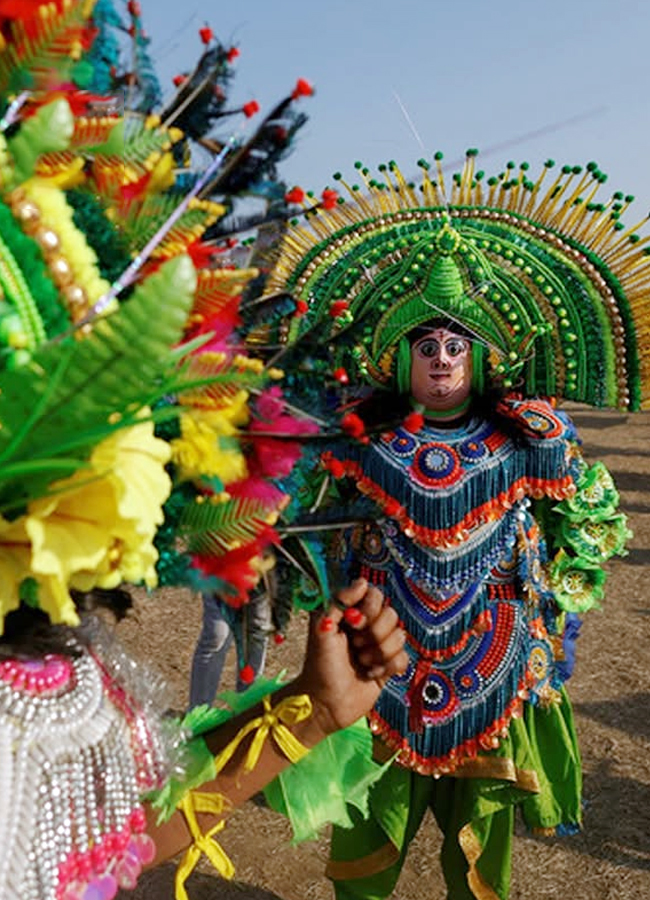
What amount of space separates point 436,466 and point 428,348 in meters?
0.33

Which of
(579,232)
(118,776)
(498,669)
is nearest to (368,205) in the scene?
(579,232)

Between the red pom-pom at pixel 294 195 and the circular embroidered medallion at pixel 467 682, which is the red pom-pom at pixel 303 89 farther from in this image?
the circular embroidered medallion at pixel 467 682

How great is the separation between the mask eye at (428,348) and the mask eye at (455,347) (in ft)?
0.09

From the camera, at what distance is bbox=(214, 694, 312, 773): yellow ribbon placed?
1.53 m

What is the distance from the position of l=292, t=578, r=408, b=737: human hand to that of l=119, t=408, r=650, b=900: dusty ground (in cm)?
26

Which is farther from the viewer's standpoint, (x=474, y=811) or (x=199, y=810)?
(x=474, y=811)

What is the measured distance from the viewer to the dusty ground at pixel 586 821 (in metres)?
3.28

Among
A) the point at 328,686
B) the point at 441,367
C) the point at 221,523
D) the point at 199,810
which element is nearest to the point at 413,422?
the point at 221,523

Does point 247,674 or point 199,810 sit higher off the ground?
point 247,674

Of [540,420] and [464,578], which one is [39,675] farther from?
[540,420]

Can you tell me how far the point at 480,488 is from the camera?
2.75 m

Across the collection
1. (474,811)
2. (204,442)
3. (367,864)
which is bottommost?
(367,864)

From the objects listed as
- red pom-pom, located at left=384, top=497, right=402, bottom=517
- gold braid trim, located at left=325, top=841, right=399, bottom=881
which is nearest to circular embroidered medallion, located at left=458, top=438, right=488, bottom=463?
red pom-pom, located at left=384, top=497, right=402, bottom=517

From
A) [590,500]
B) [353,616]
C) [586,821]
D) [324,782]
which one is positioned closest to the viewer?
[353,616]
